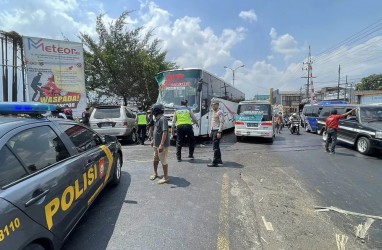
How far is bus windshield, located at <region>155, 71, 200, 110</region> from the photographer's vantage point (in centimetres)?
1157

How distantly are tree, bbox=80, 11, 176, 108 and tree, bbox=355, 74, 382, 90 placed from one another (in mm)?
71247

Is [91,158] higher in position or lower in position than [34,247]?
higher

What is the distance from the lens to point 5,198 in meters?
2.13

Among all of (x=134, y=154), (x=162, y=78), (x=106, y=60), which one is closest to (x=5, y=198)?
(x=134, y=154)

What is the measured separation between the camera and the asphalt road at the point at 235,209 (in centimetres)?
353

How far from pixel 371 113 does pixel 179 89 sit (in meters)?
7.53

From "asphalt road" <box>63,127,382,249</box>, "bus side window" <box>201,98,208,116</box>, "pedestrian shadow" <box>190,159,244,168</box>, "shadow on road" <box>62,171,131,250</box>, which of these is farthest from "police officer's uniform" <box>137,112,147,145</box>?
"shadow on road" <box>62,171,131,250</box>

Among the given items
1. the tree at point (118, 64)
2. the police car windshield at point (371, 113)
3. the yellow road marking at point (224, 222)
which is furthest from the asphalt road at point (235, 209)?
the tree at point (118, 64)

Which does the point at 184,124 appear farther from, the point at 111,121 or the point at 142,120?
the point at 111,121

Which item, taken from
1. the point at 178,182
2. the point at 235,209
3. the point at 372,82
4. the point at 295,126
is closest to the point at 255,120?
the point at 295,126

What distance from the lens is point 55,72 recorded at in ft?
49.7

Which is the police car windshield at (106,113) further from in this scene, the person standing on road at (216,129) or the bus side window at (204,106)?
the person standing on road at (216,129)

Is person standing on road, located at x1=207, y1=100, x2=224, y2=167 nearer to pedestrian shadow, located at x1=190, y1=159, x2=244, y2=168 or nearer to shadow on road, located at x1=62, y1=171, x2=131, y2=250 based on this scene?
pedestrian shadow, located at x1=190, y1=159, x2=244, y2=168

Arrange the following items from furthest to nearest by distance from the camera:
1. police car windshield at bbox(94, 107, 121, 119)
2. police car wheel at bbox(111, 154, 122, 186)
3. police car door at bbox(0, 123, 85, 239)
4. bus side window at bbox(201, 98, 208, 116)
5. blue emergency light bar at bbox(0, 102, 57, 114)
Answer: police car windshield at bbox(94, 107, 121, 119), bus side window at bbox(201, 98, 208, 116), police car wheel at bbox(111, 154, 122, 186), blue emergency light bar at bbox(0, 102, 57, 114), police car door at bbox(0, 123, 85, 239)
